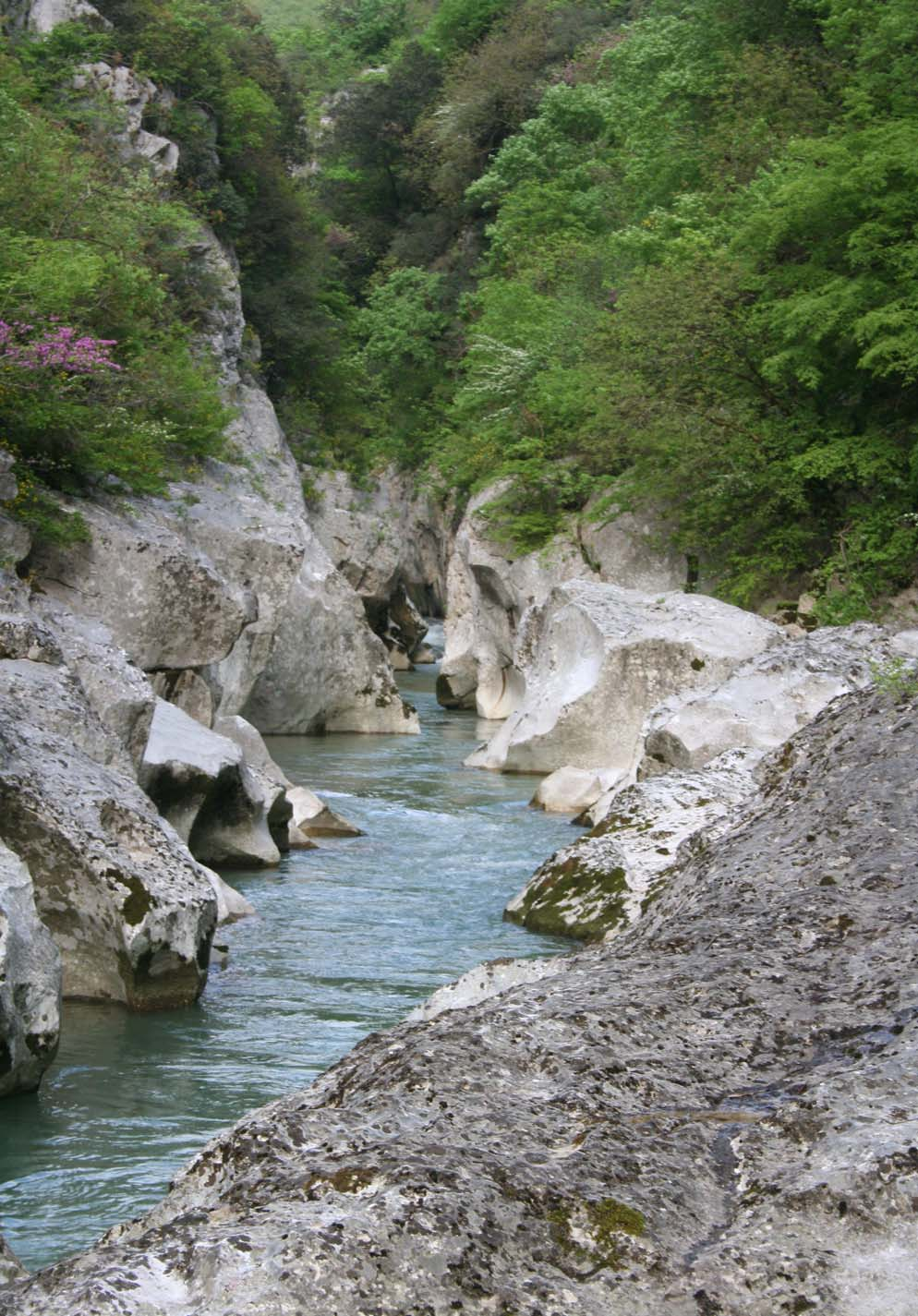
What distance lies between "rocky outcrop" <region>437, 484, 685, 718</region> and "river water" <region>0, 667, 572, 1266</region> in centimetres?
901

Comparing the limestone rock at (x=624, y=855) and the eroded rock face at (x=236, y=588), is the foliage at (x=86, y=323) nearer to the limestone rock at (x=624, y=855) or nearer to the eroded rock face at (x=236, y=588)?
the eroded rock face at (x=236, y=588)

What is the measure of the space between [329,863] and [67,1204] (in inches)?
306

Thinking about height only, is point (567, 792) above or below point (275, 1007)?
above

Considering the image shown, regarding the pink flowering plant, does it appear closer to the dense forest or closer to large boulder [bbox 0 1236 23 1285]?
the dense forest

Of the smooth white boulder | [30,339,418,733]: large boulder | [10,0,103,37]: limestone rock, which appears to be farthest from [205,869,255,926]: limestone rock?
[10,0,103,37]: limestone rock

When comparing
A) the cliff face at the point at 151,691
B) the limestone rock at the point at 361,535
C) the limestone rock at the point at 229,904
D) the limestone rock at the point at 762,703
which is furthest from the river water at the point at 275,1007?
the limestone rock at the point at 361,535

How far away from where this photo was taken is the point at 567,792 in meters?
16.5

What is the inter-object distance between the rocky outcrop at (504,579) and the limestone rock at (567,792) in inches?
336

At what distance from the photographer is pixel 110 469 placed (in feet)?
60.6

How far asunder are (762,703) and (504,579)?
15.3m

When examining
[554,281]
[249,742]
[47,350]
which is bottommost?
[249,742]

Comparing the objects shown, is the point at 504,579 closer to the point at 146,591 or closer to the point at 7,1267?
the point at 146,591

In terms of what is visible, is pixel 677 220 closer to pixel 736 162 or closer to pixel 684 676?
pixel 736 162

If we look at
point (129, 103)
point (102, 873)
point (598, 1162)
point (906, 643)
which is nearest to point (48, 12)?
point (129, 103)
